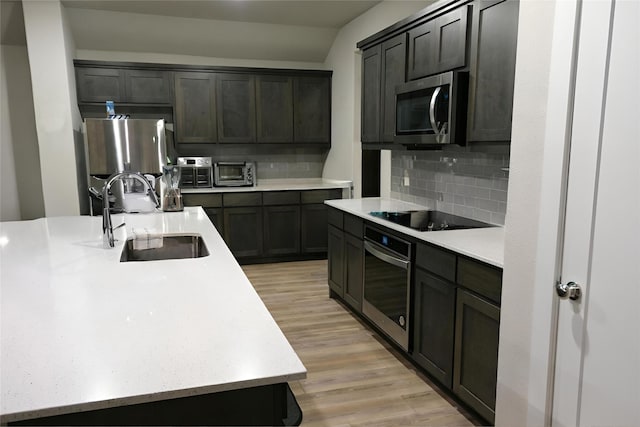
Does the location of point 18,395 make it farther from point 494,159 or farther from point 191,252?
point 494,159

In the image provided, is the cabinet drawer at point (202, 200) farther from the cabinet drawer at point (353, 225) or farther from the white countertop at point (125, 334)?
the white countertop at point (125, 334)

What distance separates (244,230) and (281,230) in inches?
17.3

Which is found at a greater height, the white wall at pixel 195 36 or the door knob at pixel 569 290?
the white wall at pixel 195 36

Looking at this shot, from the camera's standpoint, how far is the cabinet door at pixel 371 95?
3.60m

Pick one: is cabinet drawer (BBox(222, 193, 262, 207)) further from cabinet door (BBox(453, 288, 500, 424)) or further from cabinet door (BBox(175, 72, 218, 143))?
cabinet door (BBox(453, 288, 500, 424))

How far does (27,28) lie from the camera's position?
4281mm

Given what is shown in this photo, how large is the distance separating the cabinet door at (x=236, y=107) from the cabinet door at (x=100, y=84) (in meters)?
1.07

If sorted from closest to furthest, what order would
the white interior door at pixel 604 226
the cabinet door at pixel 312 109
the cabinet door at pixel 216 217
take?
1. the white interior door at pixel 604 226
2. the cabinet door at pixel 216 217
3. the cabinet door at pixel 312 109

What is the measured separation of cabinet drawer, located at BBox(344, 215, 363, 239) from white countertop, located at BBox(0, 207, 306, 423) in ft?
4.83

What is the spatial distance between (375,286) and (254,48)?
3.67m

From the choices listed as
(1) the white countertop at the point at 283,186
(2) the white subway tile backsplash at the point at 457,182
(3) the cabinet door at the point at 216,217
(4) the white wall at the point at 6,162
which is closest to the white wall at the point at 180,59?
(4) the white wall at the point at 6,162

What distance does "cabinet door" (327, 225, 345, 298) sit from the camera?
384 centimetres

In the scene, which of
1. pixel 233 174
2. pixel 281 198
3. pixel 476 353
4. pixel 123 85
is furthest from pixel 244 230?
pixel 476 353

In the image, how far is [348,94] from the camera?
17.2 ft
